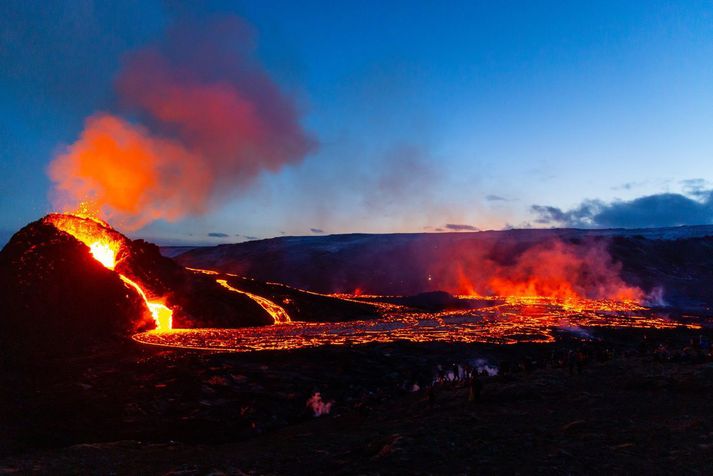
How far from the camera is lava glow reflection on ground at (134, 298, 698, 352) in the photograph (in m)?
34.5

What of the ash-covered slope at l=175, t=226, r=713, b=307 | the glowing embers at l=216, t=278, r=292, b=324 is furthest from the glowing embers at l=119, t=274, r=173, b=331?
the ash-covered slope at l=175, t=226, r=713, b=307

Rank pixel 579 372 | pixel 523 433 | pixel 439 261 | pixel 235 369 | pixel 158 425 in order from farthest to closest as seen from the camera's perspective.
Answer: pixel 439 261
pixel 235 369
pixel 579 372
pixel 158 425
pixel 523 433

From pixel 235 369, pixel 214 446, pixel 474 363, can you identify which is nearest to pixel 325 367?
pixel 235 369

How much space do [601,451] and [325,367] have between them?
16652 mm

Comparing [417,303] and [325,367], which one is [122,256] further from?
[417,303]

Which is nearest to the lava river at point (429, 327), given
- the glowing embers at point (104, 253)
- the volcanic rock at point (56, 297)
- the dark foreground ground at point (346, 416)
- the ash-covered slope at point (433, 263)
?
the volcanic rock at point (56, 297)

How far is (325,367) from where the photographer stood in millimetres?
27469

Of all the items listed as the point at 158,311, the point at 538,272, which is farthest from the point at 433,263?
the point at 158,311

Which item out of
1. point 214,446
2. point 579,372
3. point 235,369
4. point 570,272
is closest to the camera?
point 214,446

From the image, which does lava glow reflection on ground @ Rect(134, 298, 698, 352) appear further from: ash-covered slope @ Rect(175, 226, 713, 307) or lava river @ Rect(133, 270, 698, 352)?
ash-covered slope @ Rect(175, 226, 713, 307)

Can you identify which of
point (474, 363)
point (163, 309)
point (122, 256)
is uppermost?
point (122, 256)

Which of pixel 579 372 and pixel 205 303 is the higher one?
pixel 205 303

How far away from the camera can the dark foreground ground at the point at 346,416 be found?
1285 cm

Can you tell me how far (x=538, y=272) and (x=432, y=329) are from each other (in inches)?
2114
